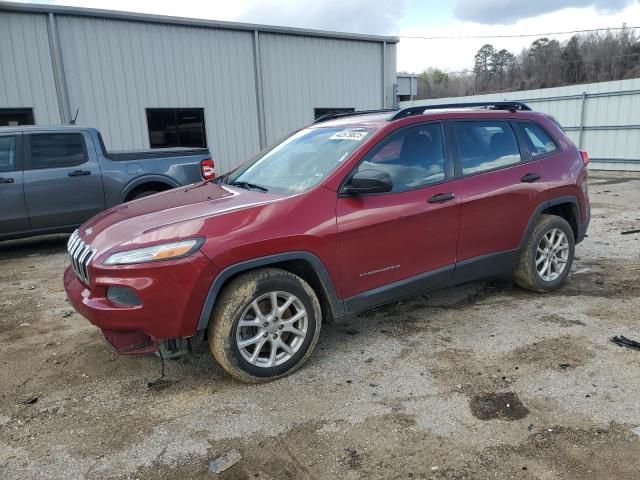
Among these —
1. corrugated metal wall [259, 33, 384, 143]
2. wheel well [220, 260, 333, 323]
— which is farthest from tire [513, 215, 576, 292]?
corrugated metal wall [259, 33, 384, 143]

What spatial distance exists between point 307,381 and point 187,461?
3.28 feet

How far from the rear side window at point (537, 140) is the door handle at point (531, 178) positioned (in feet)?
0.68

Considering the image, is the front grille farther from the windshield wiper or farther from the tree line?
the tree line

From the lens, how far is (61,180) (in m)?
7.05

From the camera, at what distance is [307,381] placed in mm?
3396

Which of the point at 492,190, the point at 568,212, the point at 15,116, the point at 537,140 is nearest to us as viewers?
the point at 492,190

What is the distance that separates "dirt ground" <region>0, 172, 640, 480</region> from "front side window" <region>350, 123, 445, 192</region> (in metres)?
1.25

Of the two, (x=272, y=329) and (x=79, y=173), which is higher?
(x=79, y=173)

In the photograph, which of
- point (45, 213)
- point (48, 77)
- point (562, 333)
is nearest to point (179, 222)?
point (562, 333)

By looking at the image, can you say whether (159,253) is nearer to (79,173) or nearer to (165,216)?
(165,216)

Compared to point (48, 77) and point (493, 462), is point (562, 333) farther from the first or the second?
point (48, 77)

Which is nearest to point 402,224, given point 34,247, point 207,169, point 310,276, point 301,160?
point 310,276

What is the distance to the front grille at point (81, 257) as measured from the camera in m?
3.22

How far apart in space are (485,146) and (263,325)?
8.24 ft
